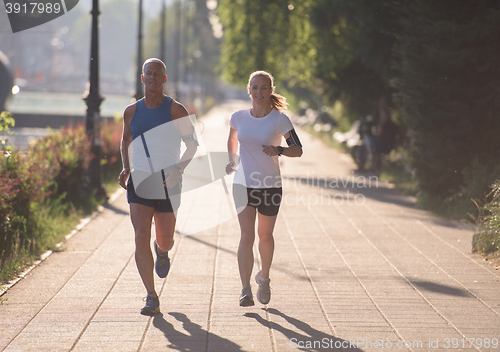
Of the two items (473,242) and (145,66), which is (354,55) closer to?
(473,242)

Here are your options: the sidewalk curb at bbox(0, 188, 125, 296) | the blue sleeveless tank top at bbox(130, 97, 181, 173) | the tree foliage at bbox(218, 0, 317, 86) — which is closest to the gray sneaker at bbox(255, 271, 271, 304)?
the blue sleeveless tank top at bbox(130, 97, 181, 173)

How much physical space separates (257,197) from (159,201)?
2.62 feet

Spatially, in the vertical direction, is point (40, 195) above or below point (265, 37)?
below

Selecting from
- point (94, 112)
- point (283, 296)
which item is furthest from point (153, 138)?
point (94, 112)

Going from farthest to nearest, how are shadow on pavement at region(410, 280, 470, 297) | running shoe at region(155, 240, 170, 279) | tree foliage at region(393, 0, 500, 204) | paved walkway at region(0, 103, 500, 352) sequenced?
tree foliage at region(393, 0, 500, 204) → shadow on pavement at region(410, 280, 470, 297) → running shoe at region(155, 240, 170, 279) → paved walkway at region(0, 103, 500, 352)

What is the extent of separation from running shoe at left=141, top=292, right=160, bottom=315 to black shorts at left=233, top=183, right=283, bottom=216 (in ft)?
3.33

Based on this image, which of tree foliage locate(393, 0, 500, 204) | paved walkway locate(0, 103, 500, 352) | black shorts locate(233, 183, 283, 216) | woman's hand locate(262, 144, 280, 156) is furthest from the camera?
tree foliage locate(393, 0, 500, 204)

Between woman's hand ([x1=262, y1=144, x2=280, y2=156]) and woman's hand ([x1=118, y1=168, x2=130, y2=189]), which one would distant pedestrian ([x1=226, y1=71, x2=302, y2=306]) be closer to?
woman's hand ([x1=262, y1=144, x2=280, y2=156])

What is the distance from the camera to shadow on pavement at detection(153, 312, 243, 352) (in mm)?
4461

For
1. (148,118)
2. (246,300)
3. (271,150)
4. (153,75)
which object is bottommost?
(246,300)

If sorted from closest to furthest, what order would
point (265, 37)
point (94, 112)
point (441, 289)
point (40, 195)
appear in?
point (441, 289), point (40, 195), point (94, 112), point (265, 37)

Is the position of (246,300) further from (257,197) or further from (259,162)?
(259,162)

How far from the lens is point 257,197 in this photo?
5.36 meters

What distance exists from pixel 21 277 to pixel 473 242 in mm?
5145
